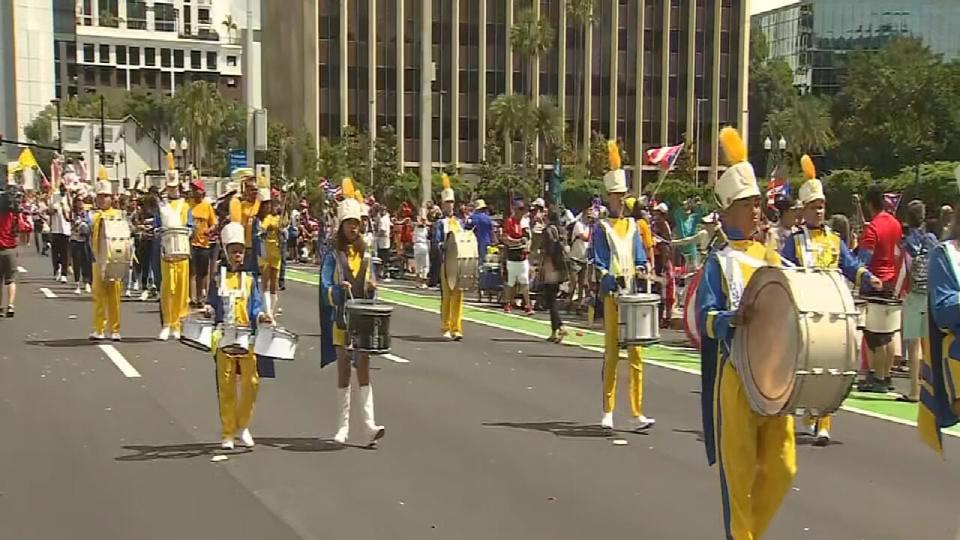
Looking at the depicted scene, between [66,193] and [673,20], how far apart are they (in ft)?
212

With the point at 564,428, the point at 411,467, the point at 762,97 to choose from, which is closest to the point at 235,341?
the point at 411,467

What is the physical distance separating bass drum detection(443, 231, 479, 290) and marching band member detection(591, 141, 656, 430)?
602cm

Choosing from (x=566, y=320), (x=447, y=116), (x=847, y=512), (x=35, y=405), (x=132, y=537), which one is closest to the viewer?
(x=132, y=537)

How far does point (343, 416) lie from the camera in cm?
944

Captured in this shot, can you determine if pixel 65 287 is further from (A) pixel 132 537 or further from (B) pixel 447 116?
(B) pixel 447 116

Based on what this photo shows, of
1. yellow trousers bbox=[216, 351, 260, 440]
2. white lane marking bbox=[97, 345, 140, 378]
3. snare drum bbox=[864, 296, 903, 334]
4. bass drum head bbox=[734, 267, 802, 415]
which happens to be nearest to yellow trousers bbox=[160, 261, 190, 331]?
white lane marking bbox=[97, 345, 140, 378]

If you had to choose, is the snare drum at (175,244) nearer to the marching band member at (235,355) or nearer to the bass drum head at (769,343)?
the marching band member at (235,355)

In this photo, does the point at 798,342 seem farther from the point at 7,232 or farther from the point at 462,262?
the point at 7,232

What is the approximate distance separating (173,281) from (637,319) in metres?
7.94

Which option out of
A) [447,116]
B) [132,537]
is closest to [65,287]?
[132,537]

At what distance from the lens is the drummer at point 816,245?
9.75 m

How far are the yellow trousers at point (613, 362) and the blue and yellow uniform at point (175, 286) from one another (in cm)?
749

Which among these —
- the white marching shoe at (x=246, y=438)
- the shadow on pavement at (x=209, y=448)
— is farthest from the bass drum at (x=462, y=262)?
the white marching shoe at (x=246, y=438)

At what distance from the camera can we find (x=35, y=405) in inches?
432
